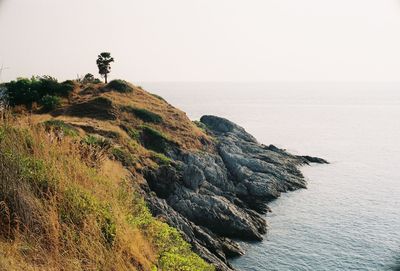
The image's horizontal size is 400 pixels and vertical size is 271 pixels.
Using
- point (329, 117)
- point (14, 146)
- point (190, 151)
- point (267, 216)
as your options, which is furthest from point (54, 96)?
point (329, 117)

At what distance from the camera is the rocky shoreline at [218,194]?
37.2 m

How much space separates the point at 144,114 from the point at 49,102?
561 inches

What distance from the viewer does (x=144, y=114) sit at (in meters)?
61.0

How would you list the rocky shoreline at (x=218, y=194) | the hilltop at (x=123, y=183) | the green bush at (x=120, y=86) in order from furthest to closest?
the green bush at (x=120, y=86)
the rocky shoreline at (x=218, y=194)
the hilltop at (x=123, y=183)

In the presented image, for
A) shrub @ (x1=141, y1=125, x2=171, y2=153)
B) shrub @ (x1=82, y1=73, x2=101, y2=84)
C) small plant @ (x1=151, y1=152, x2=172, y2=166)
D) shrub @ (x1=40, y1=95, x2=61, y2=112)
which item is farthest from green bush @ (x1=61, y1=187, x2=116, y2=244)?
shrub @ (x1=82, y1=73, x2=101, y2=84)

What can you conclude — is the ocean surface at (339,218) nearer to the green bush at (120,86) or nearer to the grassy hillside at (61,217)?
the grassy hillside at (61,217)

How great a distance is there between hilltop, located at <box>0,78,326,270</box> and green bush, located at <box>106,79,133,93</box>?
25 centimetres

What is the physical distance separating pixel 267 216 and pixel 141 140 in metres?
20.7

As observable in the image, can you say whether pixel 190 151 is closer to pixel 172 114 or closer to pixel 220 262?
pixel 172 114

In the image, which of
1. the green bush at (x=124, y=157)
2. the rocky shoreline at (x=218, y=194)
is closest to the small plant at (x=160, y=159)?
the rocky shoreline at (x=218, y=194)

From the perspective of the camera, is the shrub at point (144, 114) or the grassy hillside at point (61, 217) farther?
the shrub at point (144, 114)

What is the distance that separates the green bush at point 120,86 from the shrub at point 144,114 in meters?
9.03

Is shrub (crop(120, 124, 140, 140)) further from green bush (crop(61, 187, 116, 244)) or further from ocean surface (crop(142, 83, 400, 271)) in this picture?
green bush (crop(61, 187, 116, 244))

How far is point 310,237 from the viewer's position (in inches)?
1818
